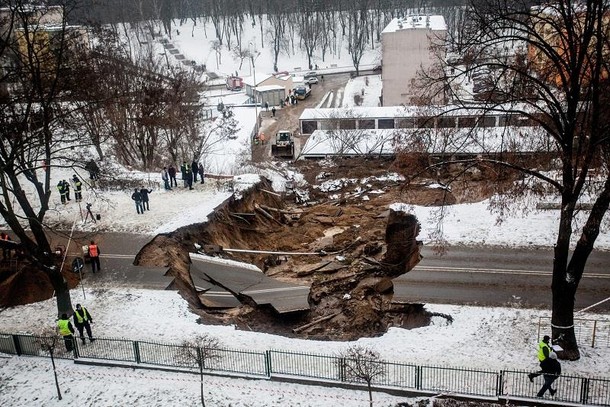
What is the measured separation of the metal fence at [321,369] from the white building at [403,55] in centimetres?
4480

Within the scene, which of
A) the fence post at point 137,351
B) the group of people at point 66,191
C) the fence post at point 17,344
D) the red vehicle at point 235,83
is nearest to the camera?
the fence post at point 137,351

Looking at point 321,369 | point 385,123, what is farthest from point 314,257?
point 385,123

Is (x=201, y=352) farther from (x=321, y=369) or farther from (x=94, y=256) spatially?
(x=94, y=256)

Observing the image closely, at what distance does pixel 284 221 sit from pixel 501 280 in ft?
49.1

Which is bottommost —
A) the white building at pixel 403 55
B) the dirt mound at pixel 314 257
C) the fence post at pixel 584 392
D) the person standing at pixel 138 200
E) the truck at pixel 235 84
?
the dirt mound at pixel 314 257

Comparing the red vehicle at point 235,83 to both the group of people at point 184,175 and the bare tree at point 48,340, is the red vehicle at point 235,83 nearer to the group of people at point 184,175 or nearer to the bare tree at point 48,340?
the group of people at point 184,175

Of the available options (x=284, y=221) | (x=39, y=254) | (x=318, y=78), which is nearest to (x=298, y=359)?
(x=39, y=254)

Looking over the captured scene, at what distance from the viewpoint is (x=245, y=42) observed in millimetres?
104688

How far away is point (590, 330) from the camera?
1730cm

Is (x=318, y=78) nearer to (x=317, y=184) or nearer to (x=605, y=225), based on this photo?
(x=317, y=184)

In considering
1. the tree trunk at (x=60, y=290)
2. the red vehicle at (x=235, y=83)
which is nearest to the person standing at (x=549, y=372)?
the tree trunk at (x=60, y=290)

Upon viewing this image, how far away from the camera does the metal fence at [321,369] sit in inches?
563

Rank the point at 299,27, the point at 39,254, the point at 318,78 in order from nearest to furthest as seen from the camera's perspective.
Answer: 1. the point at 39,254
2. the point at 318,78
3. the point at 299,27

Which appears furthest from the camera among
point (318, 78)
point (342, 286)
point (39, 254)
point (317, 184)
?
point (318, 78)
